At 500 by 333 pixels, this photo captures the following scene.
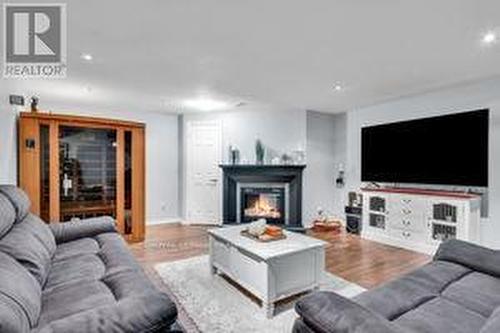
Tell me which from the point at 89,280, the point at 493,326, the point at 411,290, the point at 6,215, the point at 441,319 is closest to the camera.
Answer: the point at 493,326

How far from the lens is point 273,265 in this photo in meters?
2.32

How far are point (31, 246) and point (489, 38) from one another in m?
3.69

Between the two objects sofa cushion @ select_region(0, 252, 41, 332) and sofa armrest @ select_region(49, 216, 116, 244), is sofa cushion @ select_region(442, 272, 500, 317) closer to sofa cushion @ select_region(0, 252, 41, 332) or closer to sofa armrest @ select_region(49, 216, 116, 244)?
sofa cushion @ select_region(0, 252, 41, 332)

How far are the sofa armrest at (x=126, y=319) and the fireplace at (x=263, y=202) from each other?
4128mm

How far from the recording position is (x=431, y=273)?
6.30ft

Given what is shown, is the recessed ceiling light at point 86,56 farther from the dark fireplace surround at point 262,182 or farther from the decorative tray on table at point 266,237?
the dark fireplace surround at point 262,182

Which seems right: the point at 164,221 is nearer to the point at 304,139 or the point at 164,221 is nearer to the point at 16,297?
the point at 304,139

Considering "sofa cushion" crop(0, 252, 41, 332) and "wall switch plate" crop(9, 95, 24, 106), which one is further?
"wall switch plate" crop(9, 95, 24, 106)

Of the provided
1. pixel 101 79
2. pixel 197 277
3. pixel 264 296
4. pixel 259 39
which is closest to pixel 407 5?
pixel 259 39

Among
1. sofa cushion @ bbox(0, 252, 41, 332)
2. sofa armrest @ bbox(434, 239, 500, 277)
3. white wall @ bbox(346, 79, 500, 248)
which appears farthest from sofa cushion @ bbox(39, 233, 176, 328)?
white wall @ bbox(346, 79, 500, 248)

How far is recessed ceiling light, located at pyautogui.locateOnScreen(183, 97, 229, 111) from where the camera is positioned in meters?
4.61

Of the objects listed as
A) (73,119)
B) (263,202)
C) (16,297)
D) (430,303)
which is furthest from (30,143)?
(430,303)

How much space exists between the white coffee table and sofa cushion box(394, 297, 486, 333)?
3.38 feet

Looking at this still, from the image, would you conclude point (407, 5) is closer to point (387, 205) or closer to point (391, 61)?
point (391, 61)
